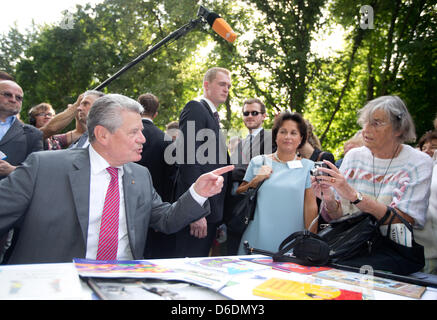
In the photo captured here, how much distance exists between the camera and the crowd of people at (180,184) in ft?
6.95

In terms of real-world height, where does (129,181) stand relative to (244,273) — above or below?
above

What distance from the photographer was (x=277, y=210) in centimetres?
344

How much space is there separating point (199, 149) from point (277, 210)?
967mm

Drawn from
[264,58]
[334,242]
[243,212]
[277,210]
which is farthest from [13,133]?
[264,58]

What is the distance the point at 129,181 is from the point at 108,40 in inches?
588

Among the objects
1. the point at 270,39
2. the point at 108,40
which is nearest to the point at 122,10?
the point at 108,40

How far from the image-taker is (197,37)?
15.9m

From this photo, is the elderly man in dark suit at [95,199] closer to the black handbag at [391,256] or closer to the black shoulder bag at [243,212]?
the black handbag at [391,256]

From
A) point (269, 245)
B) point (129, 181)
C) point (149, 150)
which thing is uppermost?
point (149, 150)

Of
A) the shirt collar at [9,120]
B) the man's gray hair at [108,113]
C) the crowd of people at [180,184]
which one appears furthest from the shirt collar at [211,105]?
the shirt collar at [9,120]

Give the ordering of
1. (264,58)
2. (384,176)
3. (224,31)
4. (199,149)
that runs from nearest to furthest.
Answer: (384,176) < (224,31) < (199,149) < (264,58)

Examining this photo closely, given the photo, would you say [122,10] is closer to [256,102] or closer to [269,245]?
[256,102]

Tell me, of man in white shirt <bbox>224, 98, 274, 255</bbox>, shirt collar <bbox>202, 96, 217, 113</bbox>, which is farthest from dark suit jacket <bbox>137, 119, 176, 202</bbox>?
man in white shirt <bbox>224, 98, 274, 255</bbox>

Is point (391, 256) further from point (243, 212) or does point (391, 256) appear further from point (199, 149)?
point (199, 149)
